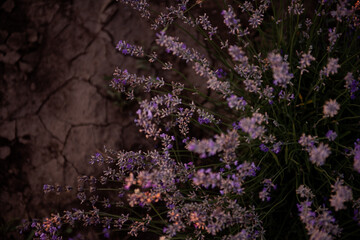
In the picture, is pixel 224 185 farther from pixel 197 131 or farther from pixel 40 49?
pixel 40 49

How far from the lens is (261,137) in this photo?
1.80 meters

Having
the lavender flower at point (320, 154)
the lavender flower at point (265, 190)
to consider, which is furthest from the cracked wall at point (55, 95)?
the lavender flower at point (320, 154)

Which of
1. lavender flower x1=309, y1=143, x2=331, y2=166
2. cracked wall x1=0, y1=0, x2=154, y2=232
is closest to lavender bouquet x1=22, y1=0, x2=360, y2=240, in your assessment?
lavender flower x1=309, y1=143, x2=331, y2=166

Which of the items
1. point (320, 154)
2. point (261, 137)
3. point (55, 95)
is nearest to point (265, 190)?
point (261, 137)

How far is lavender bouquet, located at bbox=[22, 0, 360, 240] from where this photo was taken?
4.61ft

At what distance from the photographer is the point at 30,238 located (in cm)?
265

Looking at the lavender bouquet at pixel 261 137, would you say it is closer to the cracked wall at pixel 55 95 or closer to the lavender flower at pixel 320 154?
the lavender flower at pixel 320 154

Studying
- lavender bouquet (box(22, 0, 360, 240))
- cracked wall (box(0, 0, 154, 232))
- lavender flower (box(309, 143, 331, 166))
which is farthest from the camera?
cracked wall (box(0, 0, 154, 232))

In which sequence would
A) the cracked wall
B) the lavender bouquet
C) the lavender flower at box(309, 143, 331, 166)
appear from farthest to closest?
the cracked wall
the lavender bouquet
the lavender flower at box(309, 143, 331, 166)

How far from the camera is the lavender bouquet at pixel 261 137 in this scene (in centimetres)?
140

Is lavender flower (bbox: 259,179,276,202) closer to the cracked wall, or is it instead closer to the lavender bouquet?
the lavender bouquet

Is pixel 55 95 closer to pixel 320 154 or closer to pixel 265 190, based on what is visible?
pixel 265 190

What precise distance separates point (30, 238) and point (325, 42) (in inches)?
120

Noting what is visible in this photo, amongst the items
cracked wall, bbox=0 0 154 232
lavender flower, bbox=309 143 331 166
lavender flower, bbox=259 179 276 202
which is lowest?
lavender flower, bbox=259 179 276 202
